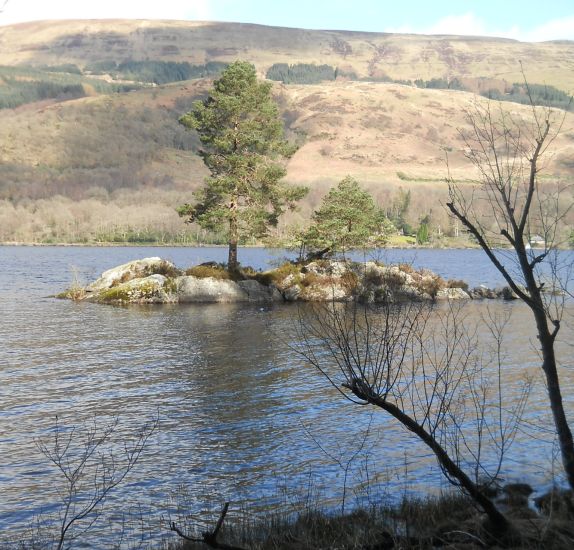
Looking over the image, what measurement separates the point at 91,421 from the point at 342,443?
6199 millimetres

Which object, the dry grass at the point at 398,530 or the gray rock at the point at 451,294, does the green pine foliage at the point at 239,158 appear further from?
the dry grass at the point at 398,530

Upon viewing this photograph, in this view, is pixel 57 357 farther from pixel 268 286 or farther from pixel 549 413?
pixel 268 286

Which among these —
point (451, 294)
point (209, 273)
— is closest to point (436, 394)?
point (209, 273)

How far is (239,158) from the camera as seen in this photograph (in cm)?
4891

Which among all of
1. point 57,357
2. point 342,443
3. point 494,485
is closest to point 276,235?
point 57,357

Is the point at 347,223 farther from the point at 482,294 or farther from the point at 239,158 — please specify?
the point at 482,294

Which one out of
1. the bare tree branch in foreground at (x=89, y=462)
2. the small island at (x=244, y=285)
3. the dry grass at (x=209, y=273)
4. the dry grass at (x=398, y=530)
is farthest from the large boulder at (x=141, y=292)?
the dry grass at (x=398, y=530)

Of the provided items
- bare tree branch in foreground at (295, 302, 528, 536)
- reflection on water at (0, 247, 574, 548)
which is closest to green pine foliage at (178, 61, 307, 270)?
reflection on water at (0, 247, 574, 548)

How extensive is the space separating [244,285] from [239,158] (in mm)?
9124

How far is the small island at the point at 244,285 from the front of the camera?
47406 millimetres

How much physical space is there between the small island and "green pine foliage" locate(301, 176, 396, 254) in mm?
1696

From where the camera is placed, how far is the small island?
47.4 meters

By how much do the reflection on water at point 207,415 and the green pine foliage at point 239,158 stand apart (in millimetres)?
17559

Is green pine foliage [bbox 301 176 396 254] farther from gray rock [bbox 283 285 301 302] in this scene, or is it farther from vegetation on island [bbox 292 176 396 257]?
gray rock [bbox 283 285 301 302]
